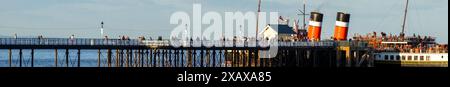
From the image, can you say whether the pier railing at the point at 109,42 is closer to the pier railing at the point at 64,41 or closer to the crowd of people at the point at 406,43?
the pier railing at the point at 64,41

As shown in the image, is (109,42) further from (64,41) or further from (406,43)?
(406,43)

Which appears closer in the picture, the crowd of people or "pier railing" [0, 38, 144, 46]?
"pier railing" [0, 38, 144, 46]

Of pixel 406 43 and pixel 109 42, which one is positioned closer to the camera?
→ pixel 109 42

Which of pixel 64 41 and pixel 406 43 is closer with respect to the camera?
pixel 64 41

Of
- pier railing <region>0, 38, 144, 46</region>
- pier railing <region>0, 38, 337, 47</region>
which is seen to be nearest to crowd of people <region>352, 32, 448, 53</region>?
pier railing <region>0, 38, 337, 47</region>

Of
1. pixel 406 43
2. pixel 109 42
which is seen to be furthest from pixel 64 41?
pixel 406 43

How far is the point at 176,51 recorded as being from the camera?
367 feet

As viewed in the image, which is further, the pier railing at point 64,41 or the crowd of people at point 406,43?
the crowd of people at point 406,43

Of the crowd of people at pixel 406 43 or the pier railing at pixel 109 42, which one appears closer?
the pier railing at pixel 109 42

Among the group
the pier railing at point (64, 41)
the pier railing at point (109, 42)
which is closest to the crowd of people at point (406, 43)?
the pier railing at point (109, 42)

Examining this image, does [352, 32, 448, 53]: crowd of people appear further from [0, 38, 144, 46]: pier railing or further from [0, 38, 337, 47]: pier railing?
Result: [0, 38, 144, 46]: pier railing
